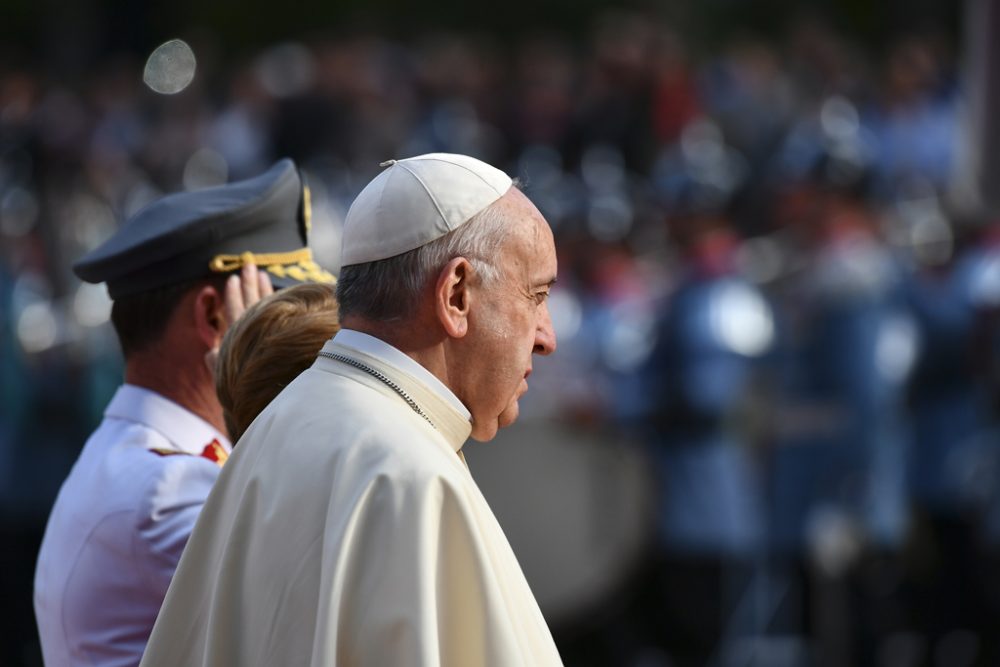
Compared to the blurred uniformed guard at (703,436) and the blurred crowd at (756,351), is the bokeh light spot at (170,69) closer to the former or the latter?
the blurred crowd at (756,351)

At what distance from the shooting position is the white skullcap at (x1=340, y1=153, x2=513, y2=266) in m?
2.25

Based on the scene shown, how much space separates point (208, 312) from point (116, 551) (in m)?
0.51

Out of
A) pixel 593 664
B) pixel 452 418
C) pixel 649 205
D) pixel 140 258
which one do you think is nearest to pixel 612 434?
pixel 593 664

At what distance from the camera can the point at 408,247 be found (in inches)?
88.5

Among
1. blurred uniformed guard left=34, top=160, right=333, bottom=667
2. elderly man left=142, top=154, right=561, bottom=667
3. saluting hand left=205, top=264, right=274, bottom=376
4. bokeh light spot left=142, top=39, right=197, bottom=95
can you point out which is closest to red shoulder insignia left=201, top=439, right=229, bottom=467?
blurred uniformed guard left=34, top=160, right=333, bottom=667

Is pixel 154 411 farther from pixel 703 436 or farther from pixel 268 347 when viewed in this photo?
pixel 703 436

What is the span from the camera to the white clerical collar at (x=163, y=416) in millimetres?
2916

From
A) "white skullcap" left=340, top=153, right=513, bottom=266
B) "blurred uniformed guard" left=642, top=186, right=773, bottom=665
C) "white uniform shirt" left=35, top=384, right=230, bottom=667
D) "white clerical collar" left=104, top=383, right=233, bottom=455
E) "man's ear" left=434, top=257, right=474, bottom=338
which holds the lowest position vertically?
"blurred uniformed guard" left=642, top=186, right=773, bottom=665

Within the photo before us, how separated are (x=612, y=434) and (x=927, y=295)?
1.73m

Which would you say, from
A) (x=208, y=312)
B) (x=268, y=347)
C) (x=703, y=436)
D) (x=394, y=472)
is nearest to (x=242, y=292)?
(x=208, y=312)

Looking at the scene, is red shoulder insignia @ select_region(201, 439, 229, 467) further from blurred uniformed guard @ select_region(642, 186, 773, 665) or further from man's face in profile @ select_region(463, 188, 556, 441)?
blurred uniformed guard @ select_region(642, 186, 773, 665)

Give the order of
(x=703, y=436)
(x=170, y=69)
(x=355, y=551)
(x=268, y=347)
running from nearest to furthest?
(x=355, y=551)
(x=268, y=347)
(x=703, y=436)
(x=170, y=69)

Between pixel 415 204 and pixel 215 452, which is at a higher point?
pixel 415 204

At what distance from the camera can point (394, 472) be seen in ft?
6.70
